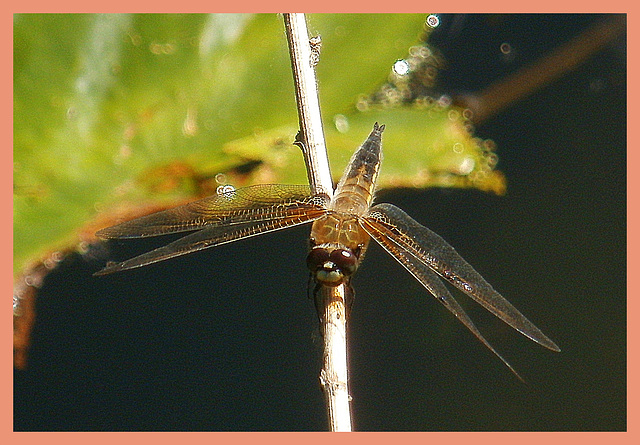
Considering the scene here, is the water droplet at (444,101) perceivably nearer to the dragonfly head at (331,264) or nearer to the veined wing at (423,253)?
the veined wing at (423,253)

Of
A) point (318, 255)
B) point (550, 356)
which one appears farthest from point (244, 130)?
point (550, 356)

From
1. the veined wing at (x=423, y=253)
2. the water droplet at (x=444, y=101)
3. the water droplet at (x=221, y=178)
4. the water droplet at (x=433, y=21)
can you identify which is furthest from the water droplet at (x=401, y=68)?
the veined wing at (x=423, y=253)

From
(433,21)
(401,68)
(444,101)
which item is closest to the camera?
(401,68)

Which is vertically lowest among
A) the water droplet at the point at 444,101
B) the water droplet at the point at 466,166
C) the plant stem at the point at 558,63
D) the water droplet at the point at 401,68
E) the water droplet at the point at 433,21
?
the water droplet at the point at 466,166

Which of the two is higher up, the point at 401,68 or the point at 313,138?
the point at 401,68

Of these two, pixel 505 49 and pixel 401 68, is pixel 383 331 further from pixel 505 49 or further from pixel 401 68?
pixel 505 49

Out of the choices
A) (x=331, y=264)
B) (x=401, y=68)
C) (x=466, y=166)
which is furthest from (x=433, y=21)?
(x=331, y=264)

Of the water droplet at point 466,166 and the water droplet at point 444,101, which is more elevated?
the water droplet at point 444,101
